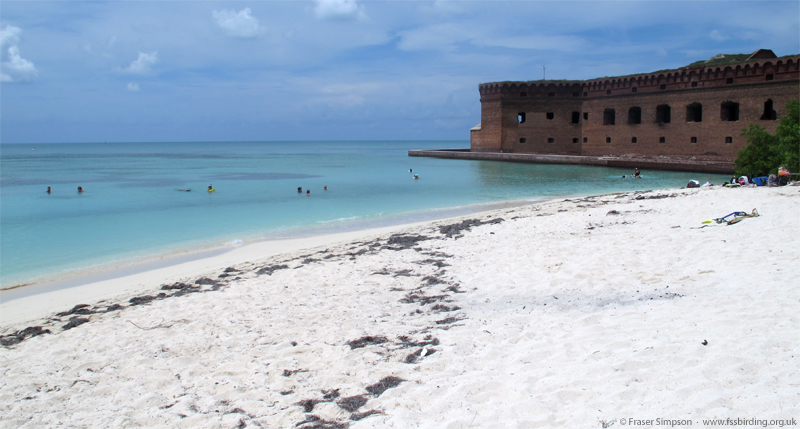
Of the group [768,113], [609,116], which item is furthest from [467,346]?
[609,116]

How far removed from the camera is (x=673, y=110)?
33.7m

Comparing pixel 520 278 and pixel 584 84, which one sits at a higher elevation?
pixel 584 84

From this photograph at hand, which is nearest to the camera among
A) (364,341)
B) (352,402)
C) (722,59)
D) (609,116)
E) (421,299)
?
(352,402)

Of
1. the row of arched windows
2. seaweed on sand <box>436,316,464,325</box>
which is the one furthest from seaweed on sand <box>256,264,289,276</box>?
the row of arched windows

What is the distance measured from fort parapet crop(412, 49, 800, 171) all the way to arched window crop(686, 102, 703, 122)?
0.20 feet

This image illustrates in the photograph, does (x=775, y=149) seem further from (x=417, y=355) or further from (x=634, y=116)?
(x=634, y=116)

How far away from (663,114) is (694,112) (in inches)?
85.9

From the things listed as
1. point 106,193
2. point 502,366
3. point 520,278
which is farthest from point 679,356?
point 106,193

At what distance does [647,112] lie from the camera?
115 feet

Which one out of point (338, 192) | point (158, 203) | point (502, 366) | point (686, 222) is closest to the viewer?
point (502, 366)

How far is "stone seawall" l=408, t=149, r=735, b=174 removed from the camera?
2928 centimetres

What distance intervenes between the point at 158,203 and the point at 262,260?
13.7 meters

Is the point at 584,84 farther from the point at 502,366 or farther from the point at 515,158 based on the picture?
the point at 502,366

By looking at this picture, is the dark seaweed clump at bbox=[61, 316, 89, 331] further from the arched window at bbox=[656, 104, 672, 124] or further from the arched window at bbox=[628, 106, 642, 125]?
the arched window at bbox=[628, 106, 642, 125]
